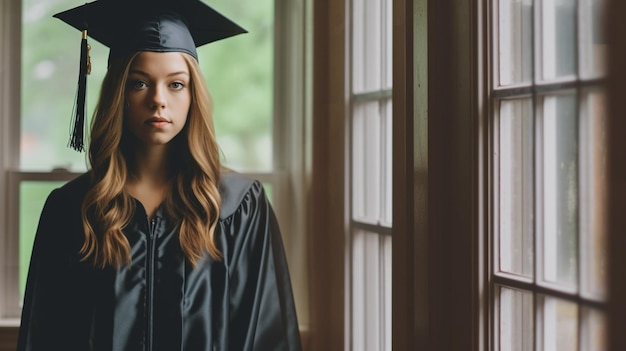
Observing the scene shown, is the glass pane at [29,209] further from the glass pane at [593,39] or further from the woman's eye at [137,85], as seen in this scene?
the glass pane at [593,39]

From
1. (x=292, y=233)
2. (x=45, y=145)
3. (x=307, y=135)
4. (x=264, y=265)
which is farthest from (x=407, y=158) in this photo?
(x=45, y=145)

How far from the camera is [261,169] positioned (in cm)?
218

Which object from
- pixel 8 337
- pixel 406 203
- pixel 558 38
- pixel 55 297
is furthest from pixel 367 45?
pixel 8 337

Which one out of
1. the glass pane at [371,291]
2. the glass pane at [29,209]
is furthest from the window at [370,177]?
the glass pane at [29,209]

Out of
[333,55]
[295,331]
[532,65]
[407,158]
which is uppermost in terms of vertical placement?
[333,55]

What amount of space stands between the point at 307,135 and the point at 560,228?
1.10 metres

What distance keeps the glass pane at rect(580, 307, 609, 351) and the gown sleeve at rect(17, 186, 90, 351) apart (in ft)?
3.75

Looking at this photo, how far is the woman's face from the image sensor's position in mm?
1610

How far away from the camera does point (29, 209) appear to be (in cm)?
205

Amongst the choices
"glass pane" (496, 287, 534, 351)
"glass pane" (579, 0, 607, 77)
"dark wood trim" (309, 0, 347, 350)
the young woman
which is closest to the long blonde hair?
the young woman

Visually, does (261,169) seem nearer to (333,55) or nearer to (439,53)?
(333,55)

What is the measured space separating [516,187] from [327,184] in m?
0.86

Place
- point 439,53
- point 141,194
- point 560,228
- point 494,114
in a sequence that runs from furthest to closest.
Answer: point 141,194 < point 439,53 < point 494,114 < point 560,228

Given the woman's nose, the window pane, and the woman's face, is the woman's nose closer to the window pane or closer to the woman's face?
the woman's face
